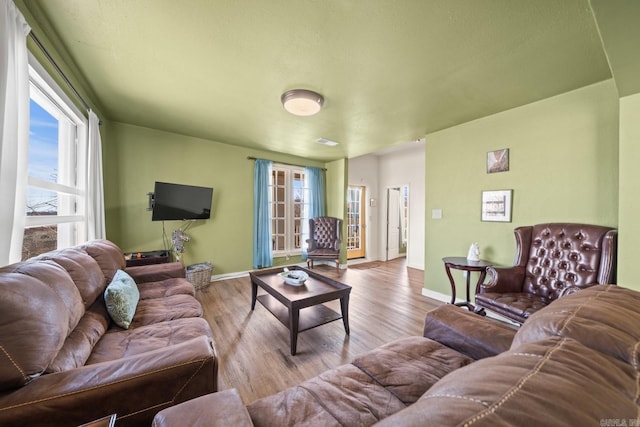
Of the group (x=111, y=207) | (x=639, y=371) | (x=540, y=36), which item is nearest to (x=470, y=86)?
(x=540, y=36)

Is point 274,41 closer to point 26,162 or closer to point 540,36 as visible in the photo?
point 26,162

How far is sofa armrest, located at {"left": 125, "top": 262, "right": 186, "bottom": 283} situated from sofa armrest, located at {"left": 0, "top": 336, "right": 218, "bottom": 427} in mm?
1665

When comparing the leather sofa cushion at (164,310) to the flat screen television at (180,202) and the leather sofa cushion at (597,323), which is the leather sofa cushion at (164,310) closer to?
the flat screen television at (180,202)

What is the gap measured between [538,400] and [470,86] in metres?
2.58

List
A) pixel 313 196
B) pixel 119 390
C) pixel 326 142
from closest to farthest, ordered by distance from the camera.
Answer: pixel 119 390
pixel 326 142
pixel 313 196

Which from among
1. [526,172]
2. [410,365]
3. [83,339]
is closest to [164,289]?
[83,339]

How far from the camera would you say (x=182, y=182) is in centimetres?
382

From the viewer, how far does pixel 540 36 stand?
1560mm

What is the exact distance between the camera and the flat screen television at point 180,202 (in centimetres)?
333

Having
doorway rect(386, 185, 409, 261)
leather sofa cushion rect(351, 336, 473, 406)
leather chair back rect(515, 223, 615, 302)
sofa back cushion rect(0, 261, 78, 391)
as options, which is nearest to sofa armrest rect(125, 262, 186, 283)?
sofa back cushion rect(0, 261, 78, 391)

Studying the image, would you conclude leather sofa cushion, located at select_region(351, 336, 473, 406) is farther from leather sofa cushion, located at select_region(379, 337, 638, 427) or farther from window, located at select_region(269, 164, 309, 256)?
window, located at select_region(269, 164, 309, 256)

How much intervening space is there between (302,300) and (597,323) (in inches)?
68.4

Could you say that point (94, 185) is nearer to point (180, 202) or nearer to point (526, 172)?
point (180, 202)

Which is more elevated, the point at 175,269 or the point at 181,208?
the point at 181,208
